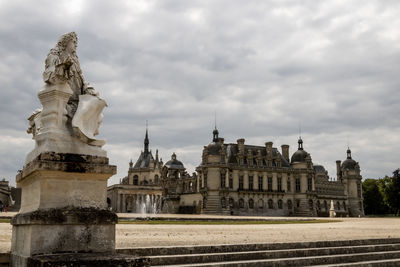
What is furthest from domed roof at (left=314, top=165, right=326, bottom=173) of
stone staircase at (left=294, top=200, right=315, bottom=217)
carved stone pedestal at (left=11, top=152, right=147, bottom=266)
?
carved stone pedestal at (left=11, top=152, right=147, bottom=266)

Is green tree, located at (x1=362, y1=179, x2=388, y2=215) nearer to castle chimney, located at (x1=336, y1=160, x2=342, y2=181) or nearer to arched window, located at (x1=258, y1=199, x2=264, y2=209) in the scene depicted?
castle chimney, located at (x1=336, y1=160, x2=342, y2=181)

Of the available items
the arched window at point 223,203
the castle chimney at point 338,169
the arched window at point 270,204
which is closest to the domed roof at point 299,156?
the arched window at point 270,204

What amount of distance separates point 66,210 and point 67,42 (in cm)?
243

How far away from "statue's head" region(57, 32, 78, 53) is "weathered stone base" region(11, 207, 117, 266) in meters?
2.31

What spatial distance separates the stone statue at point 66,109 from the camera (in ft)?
16.7

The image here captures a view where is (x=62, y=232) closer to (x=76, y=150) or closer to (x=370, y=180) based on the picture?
(x=76, y=150)

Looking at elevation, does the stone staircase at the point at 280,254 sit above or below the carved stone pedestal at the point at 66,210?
below

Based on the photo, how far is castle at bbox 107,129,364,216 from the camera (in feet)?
199

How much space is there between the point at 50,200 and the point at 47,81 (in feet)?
5.35

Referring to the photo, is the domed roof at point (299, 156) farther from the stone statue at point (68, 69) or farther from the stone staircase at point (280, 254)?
the stone statue at point (68, 69)

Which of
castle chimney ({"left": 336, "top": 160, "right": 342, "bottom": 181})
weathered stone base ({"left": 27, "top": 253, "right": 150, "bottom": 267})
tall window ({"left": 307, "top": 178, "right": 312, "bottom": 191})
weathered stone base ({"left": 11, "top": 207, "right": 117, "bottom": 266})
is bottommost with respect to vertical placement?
weathered stone base ({"left": 27, "top": 253, "right": 150, "bottom": 267})

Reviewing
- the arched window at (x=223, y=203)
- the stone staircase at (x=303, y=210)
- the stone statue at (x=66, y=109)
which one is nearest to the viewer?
the stone statue at (x=66, y=109)

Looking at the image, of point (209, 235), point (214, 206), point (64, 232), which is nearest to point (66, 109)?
point (64, 232)

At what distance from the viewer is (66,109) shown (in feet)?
17.3
